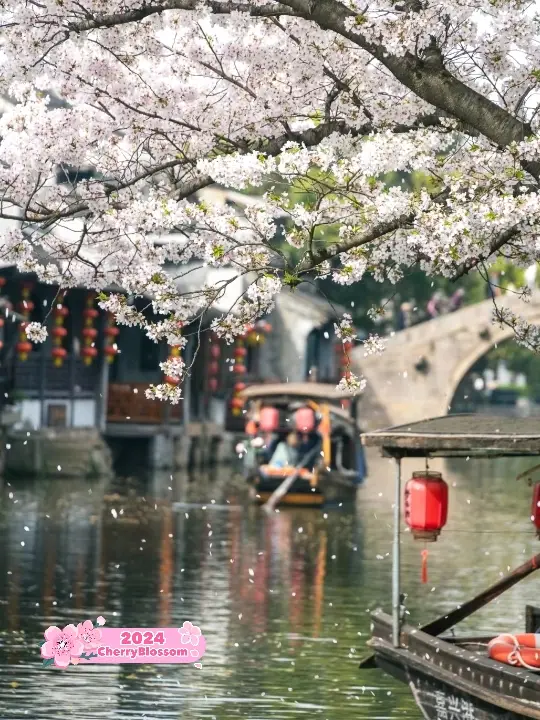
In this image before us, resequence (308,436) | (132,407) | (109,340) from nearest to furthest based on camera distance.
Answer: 1. (308,436)
2. (109,340)
3. (132,407)

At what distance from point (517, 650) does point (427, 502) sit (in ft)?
5.40

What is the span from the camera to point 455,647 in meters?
10.7

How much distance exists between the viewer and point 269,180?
9.82 meters

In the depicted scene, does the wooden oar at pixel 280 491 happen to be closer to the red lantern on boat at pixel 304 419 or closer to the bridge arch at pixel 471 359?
the red lantern on boat at pixel 304 419

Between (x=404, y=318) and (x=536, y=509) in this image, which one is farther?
(x=404, y=318)

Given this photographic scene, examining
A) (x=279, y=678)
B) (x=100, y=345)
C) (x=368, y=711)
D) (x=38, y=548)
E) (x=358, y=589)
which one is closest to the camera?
(x=368, y=711)

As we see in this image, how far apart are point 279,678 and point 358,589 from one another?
222 inches

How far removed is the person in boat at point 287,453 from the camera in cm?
3103

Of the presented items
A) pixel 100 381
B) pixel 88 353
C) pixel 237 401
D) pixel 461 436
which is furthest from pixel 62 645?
pixel 237 401

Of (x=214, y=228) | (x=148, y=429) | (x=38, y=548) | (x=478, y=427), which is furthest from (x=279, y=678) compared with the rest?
(x=148, y=429)

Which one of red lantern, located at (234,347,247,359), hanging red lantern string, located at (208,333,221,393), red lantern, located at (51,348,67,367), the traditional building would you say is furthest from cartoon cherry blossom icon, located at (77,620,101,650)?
red lantern, located at (234,347,247,359)

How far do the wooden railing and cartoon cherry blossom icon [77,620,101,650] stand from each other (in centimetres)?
2172

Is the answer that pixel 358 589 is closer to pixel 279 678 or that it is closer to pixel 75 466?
pixel 279 678

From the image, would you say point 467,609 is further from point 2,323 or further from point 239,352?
point 239,352
